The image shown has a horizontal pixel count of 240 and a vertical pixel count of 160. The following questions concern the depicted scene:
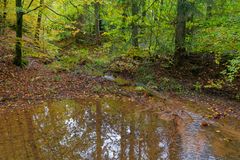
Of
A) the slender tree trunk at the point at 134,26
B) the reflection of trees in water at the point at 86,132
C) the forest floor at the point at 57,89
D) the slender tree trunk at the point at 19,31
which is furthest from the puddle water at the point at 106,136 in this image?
the slender tree trunk at the point at 134,26

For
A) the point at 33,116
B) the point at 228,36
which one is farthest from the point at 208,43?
the point at 33,116

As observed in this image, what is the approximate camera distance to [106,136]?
6949 millimetres

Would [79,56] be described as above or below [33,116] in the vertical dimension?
above

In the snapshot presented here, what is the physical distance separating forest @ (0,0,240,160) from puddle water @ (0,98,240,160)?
3 centimetres

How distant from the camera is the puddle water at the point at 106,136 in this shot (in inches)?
235

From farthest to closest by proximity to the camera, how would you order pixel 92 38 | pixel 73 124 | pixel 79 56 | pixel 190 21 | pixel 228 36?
pixel 92 38 → pixel 79 56 → pixel 190 21 → pixel 228 36 → pixel 73 124

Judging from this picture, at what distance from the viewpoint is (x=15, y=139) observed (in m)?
6.70

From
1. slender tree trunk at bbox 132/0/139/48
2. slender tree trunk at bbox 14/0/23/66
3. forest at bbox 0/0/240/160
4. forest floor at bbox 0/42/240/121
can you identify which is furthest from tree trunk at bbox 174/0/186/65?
slender tree trunk at bbox 14/0/23/66

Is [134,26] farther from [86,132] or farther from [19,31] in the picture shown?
[86,132]

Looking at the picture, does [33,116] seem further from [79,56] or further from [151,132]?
[79,56]

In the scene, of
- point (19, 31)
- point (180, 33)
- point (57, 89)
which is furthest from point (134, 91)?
point (19, 31)

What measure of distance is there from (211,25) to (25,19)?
30.6ft

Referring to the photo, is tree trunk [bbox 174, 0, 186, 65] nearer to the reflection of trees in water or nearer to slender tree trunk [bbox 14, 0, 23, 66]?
the reflection of trees in water

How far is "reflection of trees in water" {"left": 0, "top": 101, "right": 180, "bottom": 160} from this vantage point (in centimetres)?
604
